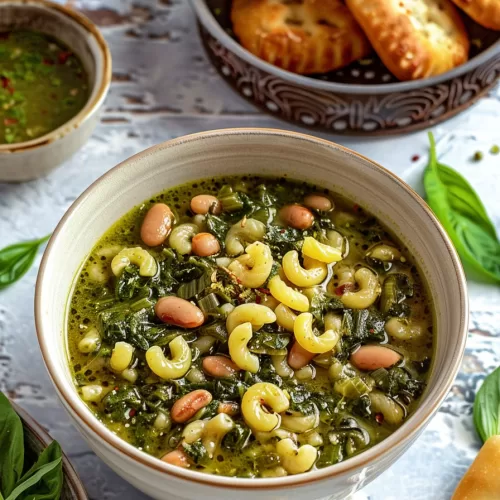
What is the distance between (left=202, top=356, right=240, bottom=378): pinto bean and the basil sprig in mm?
466

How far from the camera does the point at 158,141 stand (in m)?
3.48

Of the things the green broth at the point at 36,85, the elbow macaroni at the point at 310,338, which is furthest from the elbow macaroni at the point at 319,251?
the green broth at the point at 36,85

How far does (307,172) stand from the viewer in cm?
277

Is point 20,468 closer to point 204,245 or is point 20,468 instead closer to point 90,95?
point 204,245

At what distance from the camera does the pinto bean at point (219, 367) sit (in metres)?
2.36

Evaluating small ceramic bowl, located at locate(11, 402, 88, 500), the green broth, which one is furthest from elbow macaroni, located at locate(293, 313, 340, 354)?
the green broth

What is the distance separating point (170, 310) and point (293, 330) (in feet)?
1.21

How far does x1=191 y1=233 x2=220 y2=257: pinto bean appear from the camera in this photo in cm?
259

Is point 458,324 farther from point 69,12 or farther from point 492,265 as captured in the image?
point 69,12

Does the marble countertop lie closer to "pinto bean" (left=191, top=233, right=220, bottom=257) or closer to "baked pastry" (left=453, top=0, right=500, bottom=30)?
"baked pastry" (left=453, top=0, right=500, bottom=30)

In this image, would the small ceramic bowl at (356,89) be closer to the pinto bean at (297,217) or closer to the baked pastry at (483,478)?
the pinto bean at (297,217)

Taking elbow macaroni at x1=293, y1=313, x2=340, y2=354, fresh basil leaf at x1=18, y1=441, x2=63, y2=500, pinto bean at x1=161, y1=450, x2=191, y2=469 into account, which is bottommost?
fresh basil leaf at x1=18, y1=441, x2=63, y2=500

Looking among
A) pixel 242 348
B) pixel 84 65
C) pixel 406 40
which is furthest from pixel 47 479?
pixel 406 40

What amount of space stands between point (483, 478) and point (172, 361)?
1.00 meters
